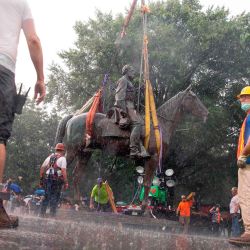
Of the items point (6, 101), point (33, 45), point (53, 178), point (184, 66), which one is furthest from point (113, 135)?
point (184, 66)

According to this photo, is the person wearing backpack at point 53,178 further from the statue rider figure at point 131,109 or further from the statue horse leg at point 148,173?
the statue horse leg at point 148,173

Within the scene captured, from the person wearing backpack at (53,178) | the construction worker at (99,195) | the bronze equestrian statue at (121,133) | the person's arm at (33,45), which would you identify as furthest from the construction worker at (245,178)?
the construction worker at (99,195)

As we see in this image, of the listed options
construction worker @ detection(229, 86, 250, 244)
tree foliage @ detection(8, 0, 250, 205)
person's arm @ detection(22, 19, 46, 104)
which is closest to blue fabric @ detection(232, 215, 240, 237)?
construction worker @ detection(229, 86, 250, 244)

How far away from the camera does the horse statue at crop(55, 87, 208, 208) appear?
1276 cm

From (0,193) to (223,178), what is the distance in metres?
26.6

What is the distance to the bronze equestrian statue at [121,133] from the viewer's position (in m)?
12.7

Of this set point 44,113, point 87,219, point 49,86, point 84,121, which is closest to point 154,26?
point 49,86

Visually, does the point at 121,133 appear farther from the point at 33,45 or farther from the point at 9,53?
the point at 9,53

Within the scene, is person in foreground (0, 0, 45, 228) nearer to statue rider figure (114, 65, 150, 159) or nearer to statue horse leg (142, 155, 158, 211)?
statue rider figure (114, 65, 150, 159)

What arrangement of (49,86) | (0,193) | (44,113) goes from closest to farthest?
(0,193), (49,86), (44,113)

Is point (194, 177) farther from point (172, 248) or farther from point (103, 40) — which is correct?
point (172, 248)

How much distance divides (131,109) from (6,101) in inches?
356

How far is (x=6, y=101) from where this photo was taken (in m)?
3.78

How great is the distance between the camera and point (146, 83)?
13.4 m
